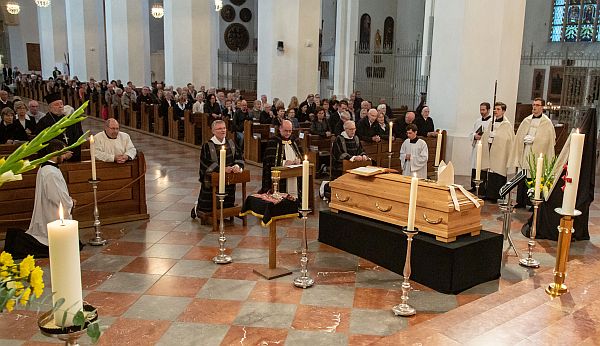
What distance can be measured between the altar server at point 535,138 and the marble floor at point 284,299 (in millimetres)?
1651

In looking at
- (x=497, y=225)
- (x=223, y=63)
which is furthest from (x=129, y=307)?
(x=223, y=63)

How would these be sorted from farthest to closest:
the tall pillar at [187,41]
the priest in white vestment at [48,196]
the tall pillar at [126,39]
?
the tall pillar at [126,39] < the tall pillar at [187,41] < the priest in white vestment at [48,196]

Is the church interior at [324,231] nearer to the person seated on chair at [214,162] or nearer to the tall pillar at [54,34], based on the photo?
the person seated on chair at [214,162]

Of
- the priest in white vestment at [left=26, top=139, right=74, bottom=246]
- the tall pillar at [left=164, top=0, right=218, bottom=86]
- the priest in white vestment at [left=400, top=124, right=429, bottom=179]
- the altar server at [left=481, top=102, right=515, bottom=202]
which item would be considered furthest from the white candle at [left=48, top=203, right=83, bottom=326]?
the tall pillar at [left=164, top=0, right=218, bottom=86]

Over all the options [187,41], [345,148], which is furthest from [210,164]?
[187,41]

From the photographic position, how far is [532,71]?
2334 centimetres

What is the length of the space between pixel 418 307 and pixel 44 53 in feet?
106

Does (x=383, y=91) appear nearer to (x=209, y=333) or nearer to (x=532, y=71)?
(x=532, y=71)

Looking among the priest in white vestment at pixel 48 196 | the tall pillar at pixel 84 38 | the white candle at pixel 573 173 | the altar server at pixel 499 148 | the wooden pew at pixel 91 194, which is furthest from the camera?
the tall pillar at pixel 84 38

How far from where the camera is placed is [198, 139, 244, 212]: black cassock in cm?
794

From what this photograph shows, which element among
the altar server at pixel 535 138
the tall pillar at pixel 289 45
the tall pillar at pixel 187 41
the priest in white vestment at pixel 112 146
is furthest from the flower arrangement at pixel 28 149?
the tall pillar at pixel 187 41

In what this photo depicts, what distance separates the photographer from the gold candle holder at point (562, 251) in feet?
11.7

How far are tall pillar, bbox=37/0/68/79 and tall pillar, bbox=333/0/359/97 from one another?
17177 mm

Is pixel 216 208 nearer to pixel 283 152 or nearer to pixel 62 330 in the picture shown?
pixel 283 152
